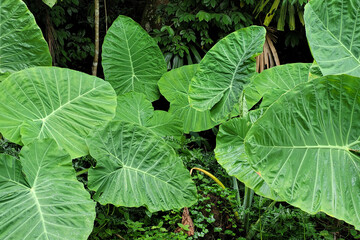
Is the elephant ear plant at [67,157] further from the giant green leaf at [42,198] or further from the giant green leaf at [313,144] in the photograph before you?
the giant green leaf at [313,144]

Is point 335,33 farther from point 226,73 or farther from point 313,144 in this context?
point 226,73

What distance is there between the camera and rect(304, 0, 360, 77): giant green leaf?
5.10 ft

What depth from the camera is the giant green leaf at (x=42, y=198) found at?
1413 millimetres

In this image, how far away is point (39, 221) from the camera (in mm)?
1430

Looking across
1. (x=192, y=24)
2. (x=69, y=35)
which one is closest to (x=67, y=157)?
(x=192, y=24)

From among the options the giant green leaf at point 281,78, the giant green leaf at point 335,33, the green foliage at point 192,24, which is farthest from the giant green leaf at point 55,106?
the green foliage at point 192,24

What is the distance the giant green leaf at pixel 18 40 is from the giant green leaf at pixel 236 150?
1.18 metres

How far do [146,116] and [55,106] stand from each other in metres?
0.67

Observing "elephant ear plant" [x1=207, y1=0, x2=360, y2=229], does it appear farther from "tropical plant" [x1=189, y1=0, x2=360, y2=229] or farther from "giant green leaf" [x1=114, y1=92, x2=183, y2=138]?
"giant green leaf" [x1=114, y1=92, x2=183, y2=138]

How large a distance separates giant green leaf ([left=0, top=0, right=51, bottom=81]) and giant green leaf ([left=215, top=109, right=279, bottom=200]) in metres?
1.18

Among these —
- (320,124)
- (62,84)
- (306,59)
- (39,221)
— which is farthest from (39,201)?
(306,59)

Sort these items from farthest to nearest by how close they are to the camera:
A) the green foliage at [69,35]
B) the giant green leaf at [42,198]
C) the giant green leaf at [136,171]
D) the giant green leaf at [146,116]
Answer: the green foliage at [69,35] < the giant green leaf at [146,116] < the giant green leaf at [136,171] < the giant green leaf at [42,198]

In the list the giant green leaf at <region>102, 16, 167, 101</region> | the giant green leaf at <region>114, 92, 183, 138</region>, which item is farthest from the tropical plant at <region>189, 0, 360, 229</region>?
the giant green leaf at <region>102, 16, 167, 101</region>

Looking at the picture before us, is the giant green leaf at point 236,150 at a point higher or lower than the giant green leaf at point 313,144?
lower
